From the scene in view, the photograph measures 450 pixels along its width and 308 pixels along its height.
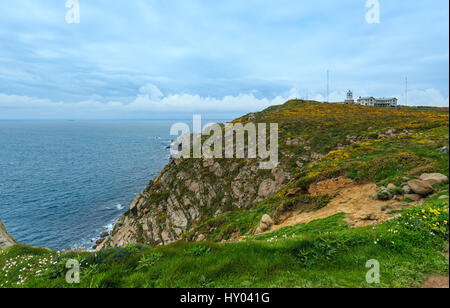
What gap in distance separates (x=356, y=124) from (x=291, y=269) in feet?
144

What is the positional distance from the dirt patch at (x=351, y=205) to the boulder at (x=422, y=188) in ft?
2.56

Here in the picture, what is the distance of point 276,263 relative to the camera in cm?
659

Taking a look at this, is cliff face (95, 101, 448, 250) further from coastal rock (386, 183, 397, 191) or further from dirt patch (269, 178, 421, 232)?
coastal rock (386, 183, 397, 191)

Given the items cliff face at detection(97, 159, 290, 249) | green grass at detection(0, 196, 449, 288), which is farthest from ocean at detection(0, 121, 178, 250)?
green grass at detection(0, 196, 449, 288)

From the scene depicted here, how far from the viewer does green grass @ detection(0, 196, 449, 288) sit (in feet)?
19.3

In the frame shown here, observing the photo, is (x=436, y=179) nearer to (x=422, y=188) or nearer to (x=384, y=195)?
(x=422, y=188)

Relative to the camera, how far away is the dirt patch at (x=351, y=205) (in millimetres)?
10742

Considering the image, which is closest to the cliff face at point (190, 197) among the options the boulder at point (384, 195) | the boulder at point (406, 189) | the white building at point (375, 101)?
the boulder at point (384, 195)

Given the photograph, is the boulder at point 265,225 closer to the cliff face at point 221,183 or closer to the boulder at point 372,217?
the boulder at point 372,217

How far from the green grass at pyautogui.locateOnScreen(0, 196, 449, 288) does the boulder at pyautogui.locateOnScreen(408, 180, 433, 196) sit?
120 inches

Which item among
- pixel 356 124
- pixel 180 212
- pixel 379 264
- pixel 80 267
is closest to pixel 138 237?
pixel 180 212

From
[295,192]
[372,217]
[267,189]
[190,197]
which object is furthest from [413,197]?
[190,197]
